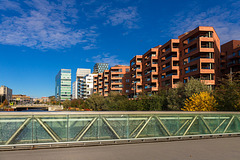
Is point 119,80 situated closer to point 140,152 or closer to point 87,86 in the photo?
point 87,86

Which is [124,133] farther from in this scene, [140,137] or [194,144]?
[194,144]

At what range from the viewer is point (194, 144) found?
823cm

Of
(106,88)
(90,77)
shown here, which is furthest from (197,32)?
(90,77)

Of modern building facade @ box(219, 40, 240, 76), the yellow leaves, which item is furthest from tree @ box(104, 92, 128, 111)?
the yellow leaves

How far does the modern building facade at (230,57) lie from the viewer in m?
45.8

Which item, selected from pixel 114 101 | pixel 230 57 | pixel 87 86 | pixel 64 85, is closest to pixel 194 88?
pixel 230 57

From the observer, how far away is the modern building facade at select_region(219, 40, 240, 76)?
150 ft

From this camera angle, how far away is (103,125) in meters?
8.30

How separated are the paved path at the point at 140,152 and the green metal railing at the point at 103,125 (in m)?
0.66

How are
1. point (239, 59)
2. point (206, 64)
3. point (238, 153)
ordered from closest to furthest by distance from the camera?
point (238, 153) < point (206, 64) < point (239, 59)

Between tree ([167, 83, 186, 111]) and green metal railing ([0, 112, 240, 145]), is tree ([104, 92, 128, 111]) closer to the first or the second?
tree ([167, 83, 186, 111])

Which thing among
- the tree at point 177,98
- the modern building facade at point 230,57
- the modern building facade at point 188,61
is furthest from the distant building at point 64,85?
the tree at point 177,98

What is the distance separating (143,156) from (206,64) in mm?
34708

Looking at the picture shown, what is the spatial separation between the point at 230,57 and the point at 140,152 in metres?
49.7
